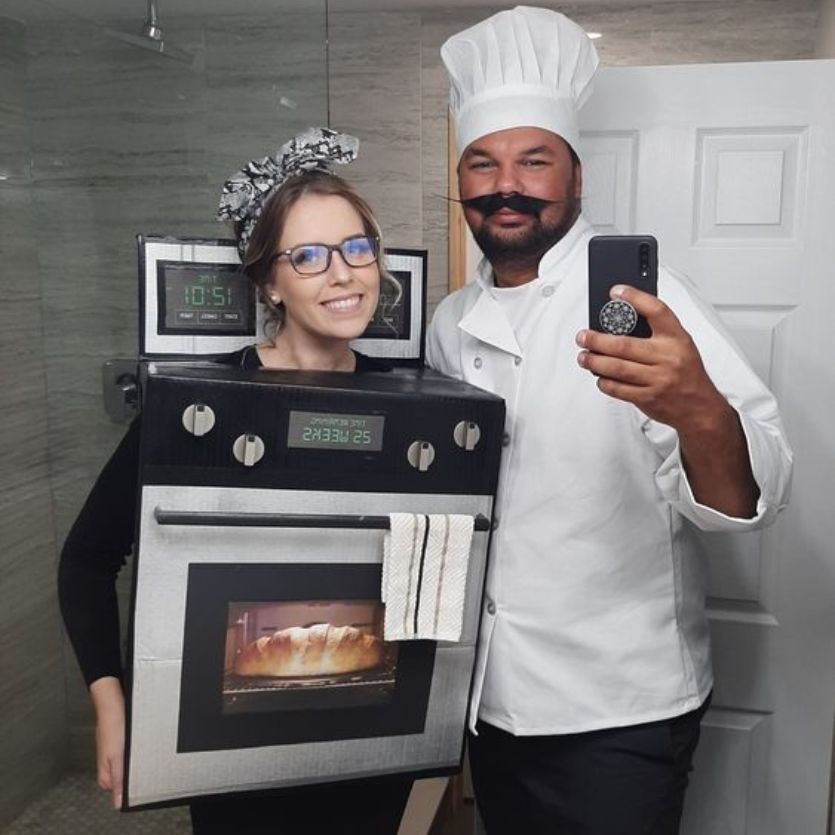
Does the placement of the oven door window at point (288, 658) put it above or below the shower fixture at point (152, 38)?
below

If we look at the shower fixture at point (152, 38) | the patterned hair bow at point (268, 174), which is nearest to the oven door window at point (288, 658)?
the patterned hair bow at point (268, 174)

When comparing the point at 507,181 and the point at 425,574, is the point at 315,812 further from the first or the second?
the point at 507,181

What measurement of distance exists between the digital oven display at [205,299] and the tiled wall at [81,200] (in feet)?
2.38

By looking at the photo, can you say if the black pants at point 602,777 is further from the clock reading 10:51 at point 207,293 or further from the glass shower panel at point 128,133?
the glass shower panel at point 128,133

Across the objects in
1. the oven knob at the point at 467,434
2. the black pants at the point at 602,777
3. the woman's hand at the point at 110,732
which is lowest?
the black pants at the point at 602,777

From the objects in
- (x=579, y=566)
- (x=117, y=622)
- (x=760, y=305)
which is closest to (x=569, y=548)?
A: (x=579, y=566)

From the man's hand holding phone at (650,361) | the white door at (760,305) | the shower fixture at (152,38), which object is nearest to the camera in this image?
the man's hand holding phone at (650,361)

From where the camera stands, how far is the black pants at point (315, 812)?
3.49ft

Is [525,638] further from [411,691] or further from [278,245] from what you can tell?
[278,245]

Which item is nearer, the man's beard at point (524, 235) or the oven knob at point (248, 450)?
the oven knob at point (248, 450)

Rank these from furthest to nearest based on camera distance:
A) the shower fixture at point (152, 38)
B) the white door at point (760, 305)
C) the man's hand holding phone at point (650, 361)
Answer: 1. the shower fixture at point (152, 38)
2. the white door at point (760, 305)
3. the man's hand holding phone at point (650, 361)

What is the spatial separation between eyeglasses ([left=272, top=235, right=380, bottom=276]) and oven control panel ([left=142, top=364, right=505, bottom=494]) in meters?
0.15

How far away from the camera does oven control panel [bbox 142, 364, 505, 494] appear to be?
0.88 meters

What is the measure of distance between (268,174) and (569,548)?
61cm
